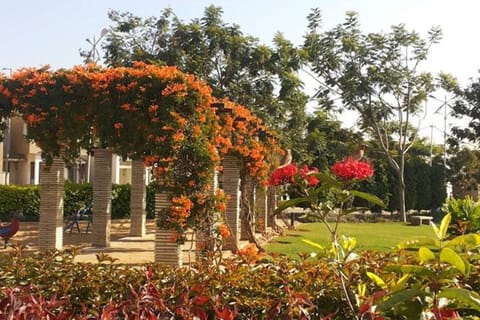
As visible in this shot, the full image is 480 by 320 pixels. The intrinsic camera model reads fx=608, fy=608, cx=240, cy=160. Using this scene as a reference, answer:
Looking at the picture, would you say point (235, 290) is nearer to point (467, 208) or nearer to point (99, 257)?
point (99, 257)

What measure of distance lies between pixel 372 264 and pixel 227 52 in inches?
638

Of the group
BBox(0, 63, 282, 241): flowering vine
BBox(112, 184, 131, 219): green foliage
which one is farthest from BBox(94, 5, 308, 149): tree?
BBox(0, 63, 282, 241): flowering vine

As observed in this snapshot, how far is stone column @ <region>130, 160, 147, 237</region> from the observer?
14641mm

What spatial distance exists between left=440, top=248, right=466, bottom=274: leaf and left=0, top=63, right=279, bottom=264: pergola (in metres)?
6.44

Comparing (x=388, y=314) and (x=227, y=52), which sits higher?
(x=227, y=52)

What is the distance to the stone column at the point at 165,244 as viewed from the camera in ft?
30.5

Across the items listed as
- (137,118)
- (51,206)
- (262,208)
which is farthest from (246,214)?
(137,118)

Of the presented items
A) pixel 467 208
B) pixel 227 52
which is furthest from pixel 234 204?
pixel 227 52

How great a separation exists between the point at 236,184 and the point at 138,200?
3112 millimetres

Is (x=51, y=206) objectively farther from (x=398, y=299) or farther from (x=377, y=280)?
→ (x=398, y=299)

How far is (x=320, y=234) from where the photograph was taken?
16328 mm

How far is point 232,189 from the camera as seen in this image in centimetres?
1268

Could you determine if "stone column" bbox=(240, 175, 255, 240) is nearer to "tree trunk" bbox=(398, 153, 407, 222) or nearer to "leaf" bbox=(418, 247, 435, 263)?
"leaf" bbox=(418, 247, 435, 263)

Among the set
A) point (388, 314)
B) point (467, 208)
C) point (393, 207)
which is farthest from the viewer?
point (393, 207)
